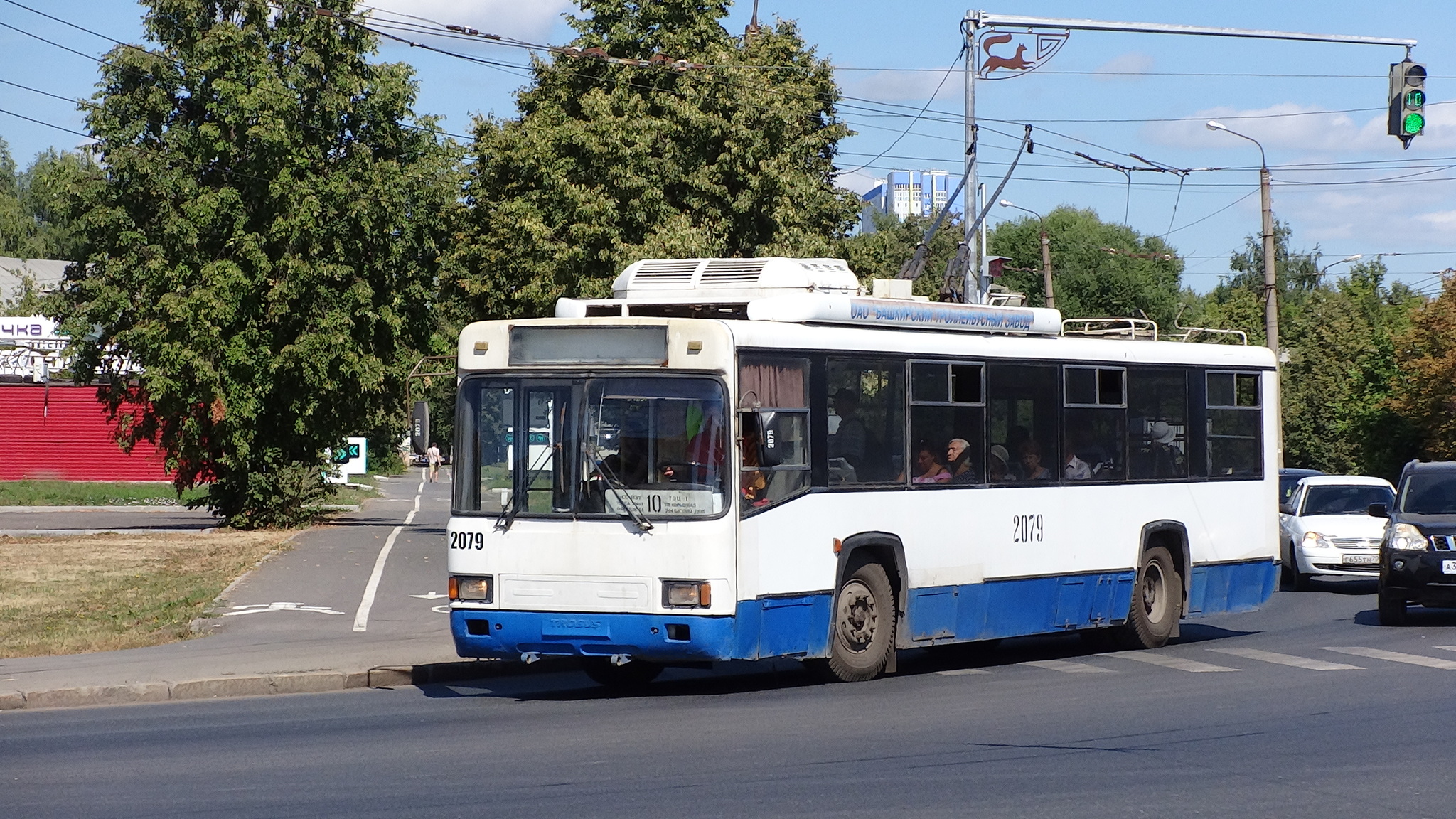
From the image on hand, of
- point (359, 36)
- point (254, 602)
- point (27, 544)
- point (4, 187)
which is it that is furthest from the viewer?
point (4, 187)

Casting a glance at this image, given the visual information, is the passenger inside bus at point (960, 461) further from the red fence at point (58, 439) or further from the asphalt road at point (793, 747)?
the red fence at point (58, 439)

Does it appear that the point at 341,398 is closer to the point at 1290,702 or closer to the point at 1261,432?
the point at 1261,432

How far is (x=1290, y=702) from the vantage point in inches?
476

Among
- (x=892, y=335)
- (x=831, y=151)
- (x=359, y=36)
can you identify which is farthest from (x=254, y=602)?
(x=831, y=151)

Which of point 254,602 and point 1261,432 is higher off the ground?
point 1261,432

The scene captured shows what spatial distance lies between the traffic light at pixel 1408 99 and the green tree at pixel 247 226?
19046mm

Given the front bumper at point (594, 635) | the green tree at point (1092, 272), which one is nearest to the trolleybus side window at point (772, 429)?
the front bumper at point (594, 635)

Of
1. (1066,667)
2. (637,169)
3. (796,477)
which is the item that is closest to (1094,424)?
(1066,667)

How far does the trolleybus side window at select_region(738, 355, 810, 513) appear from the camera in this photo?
39.9 feet

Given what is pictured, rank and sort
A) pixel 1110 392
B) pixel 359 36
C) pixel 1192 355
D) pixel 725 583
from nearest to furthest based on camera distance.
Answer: pixel 725 583, pixel 1110 392, pixel 1192 355, pixel 359 36

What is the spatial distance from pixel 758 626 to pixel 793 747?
2.11 meters

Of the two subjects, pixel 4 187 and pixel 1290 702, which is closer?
pixel 1290 702

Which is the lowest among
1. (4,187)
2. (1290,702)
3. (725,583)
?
(1290,702)

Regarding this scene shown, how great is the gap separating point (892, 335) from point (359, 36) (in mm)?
22837
